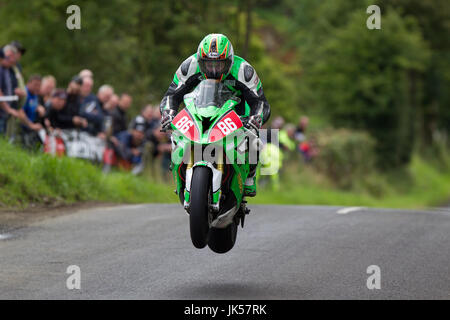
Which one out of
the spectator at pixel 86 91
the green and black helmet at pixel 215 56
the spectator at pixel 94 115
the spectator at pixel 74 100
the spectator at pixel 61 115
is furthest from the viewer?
the spectator at pixel 94 115

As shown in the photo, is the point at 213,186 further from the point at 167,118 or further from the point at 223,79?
the point at 223,79

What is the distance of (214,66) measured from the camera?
8.29m

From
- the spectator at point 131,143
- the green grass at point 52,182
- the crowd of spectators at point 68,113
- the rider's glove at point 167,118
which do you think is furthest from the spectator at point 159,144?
the rider's glove at point 167,118

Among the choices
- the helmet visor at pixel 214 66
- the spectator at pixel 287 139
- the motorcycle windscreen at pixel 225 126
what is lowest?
the motorcycle windscreen at pixel 225 126

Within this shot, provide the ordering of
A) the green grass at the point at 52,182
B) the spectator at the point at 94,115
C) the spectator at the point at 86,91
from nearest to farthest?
1. the green grass at the point at 52,182
2. the spectator at the point at 86,91
3. the spectator at the point at 94,115

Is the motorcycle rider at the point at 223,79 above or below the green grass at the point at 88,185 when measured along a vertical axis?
above

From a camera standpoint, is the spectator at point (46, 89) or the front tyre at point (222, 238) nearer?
the front tyre at point (222, 238)

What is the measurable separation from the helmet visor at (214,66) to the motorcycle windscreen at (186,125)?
1.44 feet

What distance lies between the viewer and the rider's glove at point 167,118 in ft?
27.5

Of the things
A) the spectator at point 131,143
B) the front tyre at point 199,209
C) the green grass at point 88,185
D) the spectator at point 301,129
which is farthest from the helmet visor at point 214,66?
the spectator at point 301,129

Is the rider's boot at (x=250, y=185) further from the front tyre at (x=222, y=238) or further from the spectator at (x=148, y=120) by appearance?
the spectator at (x=148, y=120)

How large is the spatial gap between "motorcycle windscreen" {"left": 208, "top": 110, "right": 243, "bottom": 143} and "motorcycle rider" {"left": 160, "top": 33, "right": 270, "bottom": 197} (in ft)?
0.85
